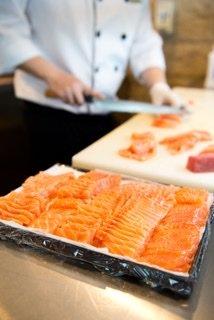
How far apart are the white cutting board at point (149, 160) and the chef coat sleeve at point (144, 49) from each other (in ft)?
1.23

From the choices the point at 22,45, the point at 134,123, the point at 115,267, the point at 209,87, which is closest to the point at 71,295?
the point at 115,267

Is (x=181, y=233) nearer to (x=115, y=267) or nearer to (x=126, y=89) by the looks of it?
(x=115, y=267)

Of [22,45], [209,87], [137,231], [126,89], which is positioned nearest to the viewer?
[137,231]

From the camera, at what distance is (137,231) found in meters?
0.80

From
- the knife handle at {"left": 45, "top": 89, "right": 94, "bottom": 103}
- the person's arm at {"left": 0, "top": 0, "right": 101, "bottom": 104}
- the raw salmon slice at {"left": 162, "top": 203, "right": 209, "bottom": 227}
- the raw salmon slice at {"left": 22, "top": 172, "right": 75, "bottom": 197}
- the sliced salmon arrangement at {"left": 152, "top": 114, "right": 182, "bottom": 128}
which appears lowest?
the sliced salmon arrangement at {"left": 152, "top": 114, "right": 182, "bottom": 128}

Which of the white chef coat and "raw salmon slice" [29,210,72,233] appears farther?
the white chef coat

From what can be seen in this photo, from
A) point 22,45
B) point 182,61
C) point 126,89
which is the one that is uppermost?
point 22,45

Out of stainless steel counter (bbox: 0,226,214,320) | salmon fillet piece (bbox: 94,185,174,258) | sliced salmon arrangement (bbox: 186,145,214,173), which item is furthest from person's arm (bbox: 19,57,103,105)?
stainless steel counter (bbox: 0,226,214,320)

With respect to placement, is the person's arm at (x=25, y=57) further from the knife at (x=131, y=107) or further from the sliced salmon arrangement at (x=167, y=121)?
the sliced salmon arrangement at (x=167, y=121)

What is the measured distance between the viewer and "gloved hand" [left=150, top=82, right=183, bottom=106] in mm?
1693

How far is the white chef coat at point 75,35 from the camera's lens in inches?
61.9

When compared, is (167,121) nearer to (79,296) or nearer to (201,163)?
(201,163)

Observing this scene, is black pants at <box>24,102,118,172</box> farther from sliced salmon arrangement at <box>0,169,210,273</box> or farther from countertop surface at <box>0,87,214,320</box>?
countertop surface at <box>0,87,214,320</box>

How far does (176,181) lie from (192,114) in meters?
0.66
